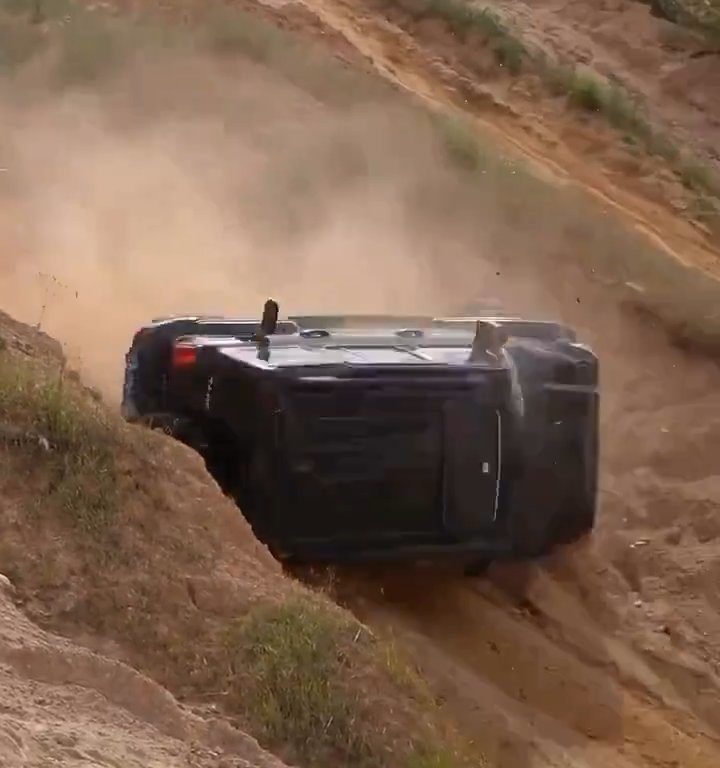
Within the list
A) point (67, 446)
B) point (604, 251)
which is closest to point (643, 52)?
point (604, 251)

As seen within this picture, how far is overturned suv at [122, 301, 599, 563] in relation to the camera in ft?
17.7

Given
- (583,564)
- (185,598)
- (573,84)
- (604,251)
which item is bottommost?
(583,564)

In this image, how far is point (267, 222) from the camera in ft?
40.1

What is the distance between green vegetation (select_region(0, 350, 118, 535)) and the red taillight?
3.14ft

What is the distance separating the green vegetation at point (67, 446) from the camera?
173 inches

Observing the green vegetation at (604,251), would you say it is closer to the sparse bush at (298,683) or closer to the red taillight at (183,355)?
the red taillight at (183,355)

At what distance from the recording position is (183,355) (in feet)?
19.2

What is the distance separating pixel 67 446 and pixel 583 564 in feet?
12.7

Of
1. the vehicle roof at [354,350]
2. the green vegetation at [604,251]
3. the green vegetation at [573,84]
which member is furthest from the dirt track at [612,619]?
the green vegetation at [573,84]

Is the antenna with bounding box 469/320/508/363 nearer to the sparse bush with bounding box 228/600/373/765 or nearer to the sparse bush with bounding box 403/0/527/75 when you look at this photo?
the sparse bush with bounding box 228/600/373/765

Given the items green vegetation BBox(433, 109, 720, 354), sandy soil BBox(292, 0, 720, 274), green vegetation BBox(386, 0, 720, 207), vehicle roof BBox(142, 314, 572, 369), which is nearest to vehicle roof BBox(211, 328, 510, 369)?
vehicle roof BBox(142, 314, 572, 369)

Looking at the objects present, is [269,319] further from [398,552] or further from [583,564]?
[583,564]

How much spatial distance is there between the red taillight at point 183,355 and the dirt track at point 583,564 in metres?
1.32

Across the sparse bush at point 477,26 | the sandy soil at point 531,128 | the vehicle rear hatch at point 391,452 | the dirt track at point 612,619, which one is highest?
the sparse bush at point 477,26
